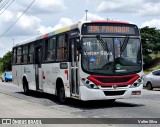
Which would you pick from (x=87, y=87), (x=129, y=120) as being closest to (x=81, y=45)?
(x=87, y=87)

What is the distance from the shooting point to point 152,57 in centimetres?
7319

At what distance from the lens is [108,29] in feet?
50.3

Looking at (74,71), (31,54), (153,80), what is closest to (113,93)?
(74,71)

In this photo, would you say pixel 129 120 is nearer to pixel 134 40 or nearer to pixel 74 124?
pixel 74 124

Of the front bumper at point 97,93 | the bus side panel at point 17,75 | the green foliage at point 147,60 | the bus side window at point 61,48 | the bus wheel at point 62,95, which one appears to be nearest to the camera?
the front bumper at point 97,93

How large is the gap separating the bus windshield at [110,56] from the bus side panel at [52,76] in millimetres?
1802

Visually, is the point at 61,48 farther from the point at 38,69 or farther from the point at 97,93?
the point at 38,69

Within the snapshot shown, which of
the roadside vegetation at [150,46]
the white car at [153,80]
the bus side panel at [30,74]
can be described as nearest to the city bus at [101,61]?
the bus side panel at [30,74]

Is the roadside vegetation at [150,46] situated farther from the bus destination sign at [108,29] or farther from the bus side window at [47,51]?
the bus destination sign at [108,29]

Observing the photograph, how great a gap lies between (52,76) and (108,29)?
4038mm

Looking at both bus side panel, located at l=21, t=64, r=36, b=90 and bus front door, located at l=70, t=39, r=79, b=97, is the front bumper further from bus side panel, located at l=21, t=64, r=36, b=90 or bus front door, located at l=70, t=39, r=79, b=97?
bus side panel, located at l=21, t=64, r=36, b=90

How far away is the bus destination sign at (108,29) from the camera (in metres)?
15.1

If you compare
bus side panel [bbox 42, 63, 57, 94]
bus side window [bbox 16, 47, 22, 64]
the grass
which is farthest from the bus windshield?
the grass

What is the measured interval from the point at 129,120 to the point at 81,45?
4.15 m
